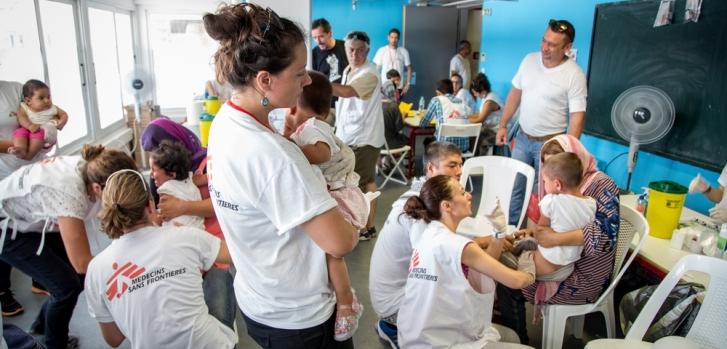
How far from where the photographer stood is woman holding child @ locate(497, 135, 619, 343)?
2.00 metres

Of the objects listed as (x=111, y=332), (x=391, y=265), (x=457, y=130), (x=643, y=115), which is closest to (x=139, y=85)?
(x=457, y=130)

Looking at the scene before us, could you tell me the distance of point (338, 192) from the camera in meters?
1.61

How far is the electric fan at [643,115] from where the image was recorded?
2871 millimetres

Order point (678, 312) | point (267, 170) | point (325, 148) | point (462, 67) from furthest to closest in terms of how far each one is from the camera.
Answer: point (462, 67) → point (678, 312) → point (325, 148) → point (267, 170)

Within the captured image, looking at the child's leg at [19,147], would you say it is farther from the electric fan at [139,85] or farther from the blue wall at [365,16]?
the blue wall at [365,16]

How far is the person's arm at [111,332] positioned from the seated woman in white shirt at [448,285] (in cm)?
102

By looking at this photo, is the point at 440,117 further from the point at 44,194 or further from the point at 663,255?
the point at 44,194

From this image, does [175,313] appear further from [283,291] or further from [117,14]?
[117,14]

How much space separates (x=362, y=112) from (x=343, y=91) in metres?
0.47

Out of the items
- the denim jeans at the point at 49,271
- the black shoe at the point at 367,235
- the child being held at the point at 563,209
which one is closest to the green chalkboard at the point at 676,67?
the child being held at the point at 563,209

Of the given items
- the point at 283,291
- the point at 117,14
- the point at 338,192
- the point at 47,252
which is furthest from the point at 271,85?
the point at 117,14

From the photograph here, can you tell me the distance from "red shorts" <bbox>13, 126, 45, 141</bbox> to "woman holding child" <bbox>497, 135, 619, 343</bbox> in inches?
122

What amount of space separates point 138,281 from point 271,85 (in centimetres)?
88

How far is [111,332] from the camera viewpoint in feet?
5.35
